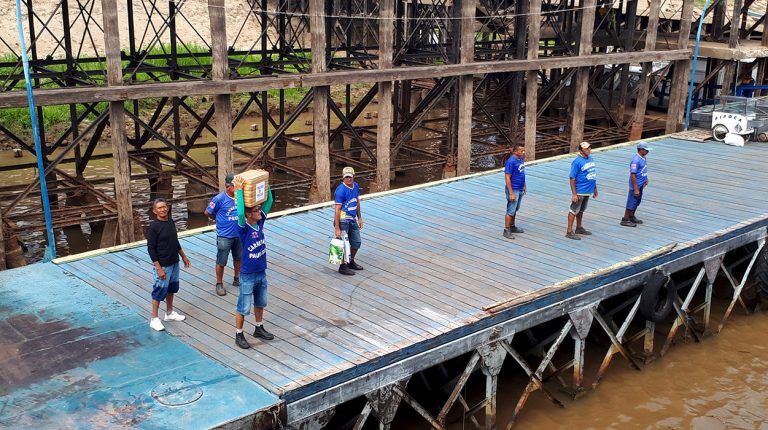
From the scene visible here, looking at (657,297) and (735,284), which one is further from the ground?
(657,297)

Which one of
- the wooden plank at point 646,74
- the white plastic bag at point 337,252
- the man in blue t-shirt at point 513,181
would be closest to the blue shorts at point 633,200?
the man in blue t-shirt at point 513,181

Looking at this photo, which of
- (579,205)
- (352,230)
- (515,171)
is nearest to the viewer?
(352,230)

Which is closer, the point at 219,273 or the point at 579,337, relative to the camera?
the point at 219,273

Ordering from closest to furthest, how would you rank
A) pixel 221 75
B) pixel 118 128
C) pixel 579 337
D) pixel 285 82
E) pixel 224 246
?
pixel 224 246, pixel 579 337, pixel 118 128, pixel 221 75, pixel 285 82

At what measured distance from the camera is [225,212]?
998 cm

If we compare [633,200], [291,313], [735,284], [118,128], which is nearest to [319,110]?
[118,128]

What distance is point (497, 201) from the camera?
577 inches

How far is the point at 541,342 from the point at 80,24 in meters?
30.5

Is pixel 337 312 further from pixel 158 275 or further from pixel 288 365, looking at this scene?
pixel 158 275

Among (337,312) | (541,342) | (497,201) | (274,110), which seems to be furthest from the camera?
(274,110)

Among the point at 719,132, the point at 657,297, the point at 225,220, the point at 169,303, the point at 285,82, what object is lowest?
the point at 657,297

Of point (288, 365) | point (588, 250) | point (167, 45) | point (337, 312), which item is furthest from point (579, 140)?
point (167, 45)

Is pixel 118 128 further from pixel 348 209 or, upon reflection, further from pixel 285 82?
pixel 348 209

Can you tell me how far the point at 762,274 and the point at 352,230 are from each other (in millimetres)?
7601
